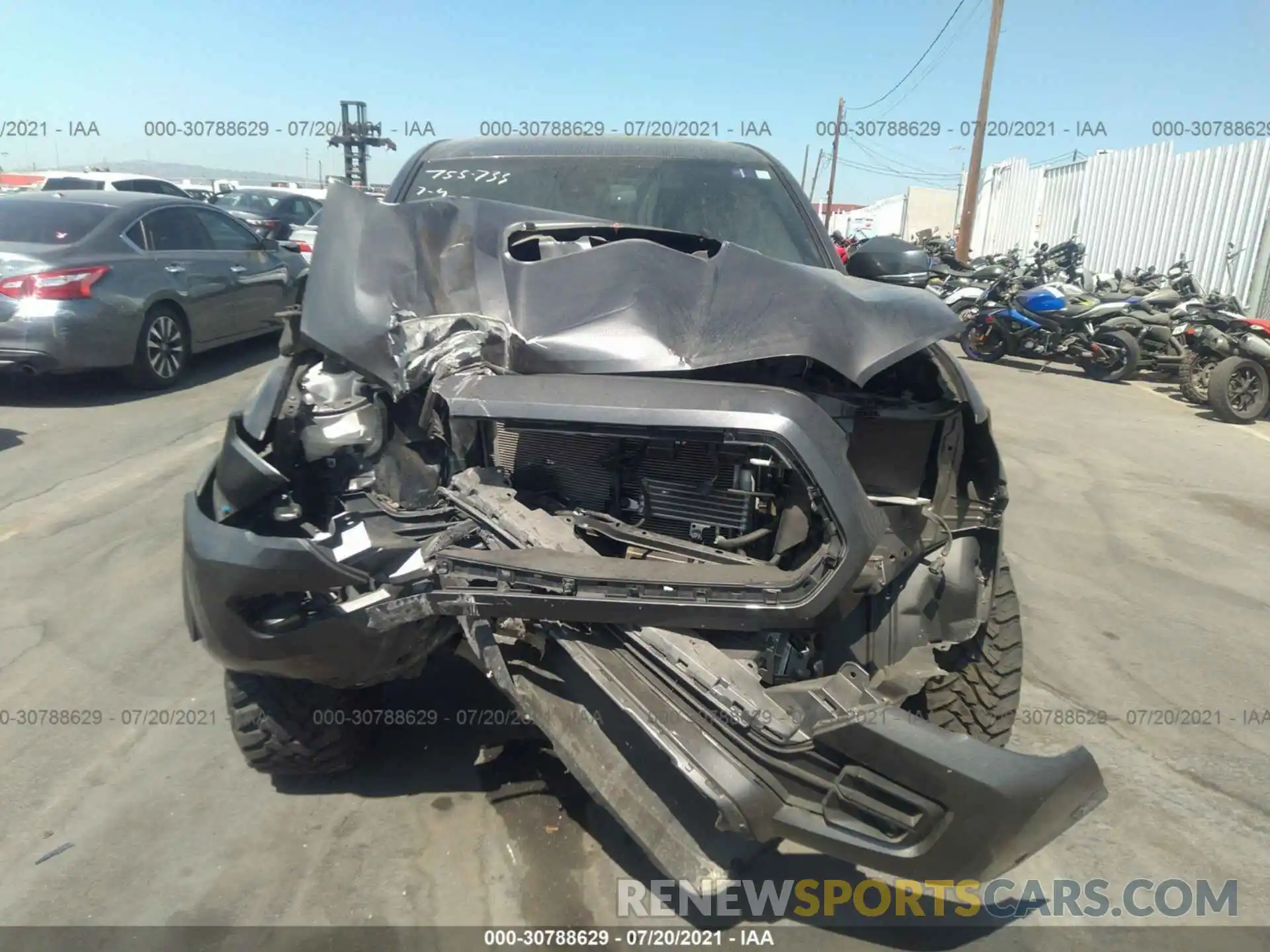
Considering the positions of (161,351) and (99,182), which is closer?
(161,351)

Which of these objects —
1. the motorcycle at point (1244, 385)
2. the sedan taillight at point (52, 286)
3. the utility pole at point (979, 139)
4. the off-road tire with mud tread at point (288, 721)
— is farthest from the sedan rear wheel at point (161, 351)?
the utility pole at point (979, 139)

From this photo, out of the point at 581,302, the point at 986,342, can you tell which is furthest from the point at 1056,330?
the point at 581,302

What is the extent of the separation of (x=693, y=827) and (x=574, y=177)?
112 inches

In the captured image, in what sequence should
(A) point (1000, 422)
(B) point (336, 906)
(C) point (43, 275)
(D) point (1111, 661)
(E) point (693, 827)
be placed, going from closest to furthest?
(E) point (693, 827) < (B) point (336, 906) < (D) point (1111, 661) < (C) point (43, 275) < (A) point (1000, 422)

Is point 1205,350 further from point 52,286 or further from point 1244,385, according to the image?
point 52,286

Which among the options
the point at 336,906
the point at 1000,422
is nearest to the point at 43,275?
the point at 336,906

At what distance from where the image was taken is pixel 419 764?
3021 millimetres

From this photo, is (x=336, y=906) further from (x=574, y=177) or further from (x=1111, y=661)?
(x=1111, y=661)

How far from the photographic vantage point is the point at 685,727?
1933mm

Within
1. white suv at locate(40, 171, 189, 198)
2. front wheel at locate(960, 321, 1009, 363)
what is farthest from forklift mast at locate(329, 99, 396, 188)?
front wheel at locate(960, 321, 1009, 363)

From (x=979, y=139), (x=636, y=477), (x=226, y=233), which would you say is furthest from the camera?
(x=979, y=139)

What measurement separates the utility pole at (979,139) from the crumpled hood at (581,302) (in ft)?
58.5

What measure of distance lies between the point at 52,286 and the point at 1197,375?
1087 centimetres

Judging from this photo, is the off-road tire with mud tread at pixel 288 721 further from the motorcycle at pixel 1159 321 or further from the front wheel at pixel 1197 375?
the motorcycle at pixel 1159 321
